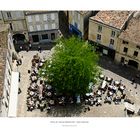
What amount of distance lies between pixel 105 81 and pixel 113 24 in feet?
32.9

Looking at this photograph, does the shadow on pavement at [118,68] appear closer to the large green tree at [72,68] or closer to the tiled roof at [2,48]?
the large green tree at [72,68]

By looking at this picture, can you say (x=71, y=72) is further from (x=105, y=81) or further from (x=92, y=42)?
(x=92, y=42)

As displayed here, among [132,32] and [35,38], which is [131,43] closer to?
[132,32]

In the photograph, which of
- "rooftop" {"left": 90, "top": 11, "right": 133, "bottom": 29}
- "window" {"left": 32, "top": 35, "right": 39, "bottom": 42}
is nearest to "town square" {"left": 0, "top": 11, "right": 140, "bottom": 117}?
"rooftop" {"left": 90, "top": 11, "right": 133, "bottom": 29}

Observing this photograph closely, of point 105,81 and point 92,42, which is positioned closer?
point 105,81

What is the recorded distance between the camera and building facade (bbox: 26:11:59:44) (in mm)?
65062

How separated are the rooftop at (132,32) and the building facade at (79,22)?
25.3 ft

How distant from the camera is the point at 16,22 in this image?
66.6 metres

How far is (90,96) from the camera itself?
2398 inches

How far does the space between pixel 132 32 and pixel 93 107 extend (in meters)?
14.6

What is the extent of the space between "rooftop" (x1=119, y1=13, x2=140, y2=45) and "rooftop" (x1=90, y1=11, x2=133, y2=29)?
124cm

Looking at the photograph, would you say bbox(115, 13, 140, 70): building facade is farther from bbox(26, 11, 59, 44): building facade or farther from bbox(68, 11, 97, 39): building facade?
bbox(26, 11, 59, 44): building facade

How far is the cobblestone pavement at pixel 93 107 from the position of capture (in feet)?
193

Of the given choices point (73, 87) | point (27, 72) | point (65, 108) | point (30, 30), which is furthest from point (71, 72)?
point (30, 30)
